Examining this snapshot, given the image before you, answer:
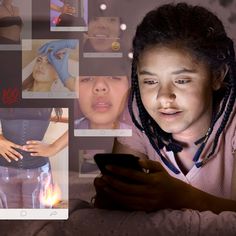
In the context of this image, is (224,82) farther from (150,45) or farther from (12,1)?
(12,1)

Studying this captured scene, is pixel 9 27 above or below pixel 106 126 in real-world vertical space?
above

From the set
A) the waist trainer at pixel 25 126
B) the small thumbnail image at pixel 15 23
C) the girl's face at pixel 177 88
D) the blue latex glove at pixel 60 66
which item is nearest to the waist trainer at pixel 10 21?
the small thumbnail image at pixel 15 23

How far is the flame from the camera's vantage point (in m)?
1.39

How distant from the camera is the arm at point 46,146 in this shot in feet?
4.53

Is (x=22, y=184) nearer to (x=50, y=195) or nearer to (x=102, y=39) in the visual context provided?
(x=50, y=195)

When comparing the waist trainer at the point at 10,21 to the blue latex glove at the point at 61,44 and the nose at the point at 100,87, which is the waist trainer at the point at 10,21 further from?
the nose at the point at 100,87

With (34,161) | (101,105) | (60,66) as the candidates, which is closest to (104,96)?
(101,105)

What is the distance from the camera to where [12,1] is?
1367 millimetres

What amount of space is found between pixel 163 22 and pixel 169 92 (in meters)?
0.17

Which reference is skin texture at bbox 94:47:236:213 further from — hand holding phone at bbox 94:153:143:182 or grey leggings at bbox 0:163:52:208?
grey leggings at bbox 0:163:52:208

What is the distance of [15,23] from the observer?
1.37 meters

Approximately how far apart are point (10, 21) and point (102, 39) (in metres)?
0.22

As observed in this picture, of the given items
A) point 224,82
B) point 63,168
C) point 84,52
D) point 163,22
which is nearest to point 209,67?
point 224,82

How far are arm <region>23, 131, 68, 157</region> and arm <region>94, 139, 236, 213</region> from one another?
0.12 m
